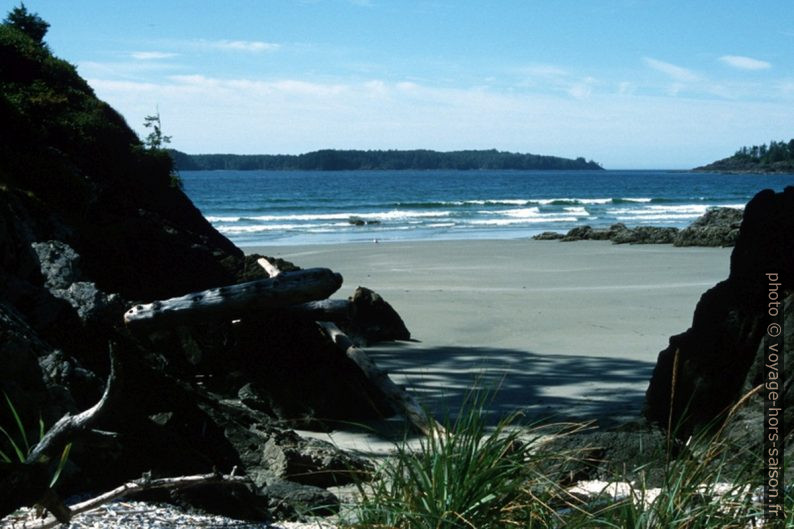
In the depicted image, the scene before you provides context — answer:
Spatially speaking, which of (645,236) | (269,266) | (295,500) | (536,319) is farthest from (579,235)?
(295,500)

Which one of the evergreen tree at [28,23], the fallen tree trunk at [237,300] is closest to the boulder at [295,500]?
the fallen tree trunk at [237,300]

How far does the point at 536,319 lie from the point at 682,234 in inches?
625

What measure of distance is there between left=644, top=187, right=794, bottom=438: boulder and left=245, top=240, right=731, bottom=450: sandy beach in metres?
1.00

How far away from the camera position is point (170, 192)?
11.6 meters

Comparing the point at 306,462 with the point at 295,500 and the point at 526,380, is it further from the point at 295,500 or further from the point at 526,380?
the point at 526,380

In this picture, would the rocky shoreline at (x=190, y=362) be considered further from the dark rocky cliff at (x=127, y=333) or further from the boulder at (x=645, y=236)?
the boulder at (x=645, y=236)

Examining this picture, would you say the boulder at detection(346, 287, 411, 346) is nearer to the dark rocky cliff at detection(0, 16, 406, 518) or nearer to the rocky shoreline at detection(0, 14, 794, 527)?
the rocky shoreline at detection(0, 14, 794, 527)

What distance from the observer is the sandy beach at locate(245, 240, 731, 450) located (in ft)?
26.6

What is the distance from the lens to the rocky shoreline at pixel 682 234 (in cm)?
2570

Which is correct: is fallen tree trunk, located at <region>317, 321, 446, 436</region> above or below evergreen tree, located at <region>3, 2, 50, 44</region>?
below

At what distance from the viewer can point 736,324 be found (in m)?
5.67

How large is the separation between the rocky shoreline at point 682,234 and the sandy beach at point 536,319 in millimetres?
2587

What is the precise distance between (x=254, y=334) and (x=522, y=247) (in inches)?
729

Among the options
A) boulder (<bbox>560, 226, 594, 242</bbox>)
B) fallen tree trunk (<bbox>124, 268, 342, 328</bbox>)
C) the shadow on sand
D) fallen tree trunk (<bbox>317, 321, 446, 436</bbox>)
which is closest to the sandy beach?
the shadow on sand
